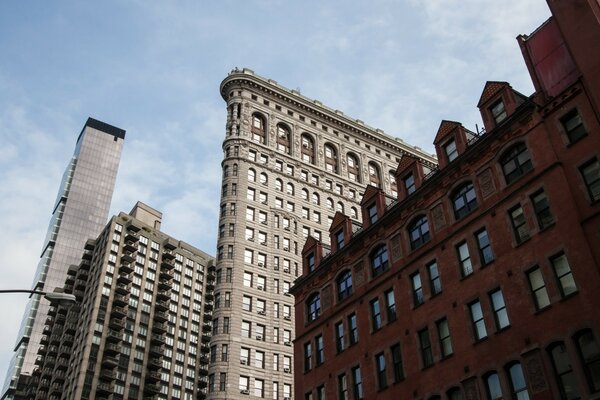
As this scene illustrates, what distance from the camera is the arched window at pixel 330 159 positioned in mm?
97012

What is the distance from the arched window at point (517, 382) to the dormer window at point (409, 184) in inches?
592

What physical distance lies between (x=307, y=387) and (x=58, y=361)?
84075mm

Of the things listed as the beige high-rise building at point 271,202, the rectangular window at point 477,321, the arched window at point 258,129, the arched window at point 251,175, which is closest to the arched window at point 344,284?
the rectangular window at point 477,321

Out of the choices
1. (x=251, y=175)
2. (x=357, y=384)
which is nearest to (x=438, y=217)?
(x=357, y=384)

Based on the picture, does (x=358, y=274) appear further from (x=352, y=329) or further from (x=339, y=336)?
(x=339, y=336)

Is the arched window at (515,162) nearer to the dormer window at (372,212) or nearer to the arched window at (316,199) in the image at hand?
the dormer window at (372,212)

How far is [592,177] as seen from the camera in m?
30.8

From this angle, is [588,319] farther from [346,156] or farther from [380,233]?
[346,156]

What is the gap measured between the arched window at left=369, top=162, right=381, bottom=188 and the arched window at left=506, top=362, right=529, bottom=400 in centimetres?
7031

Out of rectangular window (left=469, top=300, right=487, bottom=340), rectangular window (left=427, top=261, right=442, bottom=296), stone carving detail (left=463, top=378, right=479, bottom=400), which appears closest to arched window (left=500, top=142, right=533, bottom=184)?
rectangular window (left=427, top=261, right=442, bottom=296)

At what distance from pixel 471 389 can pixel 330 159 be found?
68.7 meters

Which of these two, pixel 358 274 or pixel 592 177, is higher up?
pixel 358 274

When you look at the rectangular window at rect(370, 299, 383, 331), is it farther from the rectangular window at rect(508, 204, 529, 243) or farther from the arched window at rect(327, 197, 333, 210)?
the arched window at rect(327, 197, 333, 210)

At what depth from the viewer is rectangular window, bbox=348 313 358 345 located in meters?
41.7
